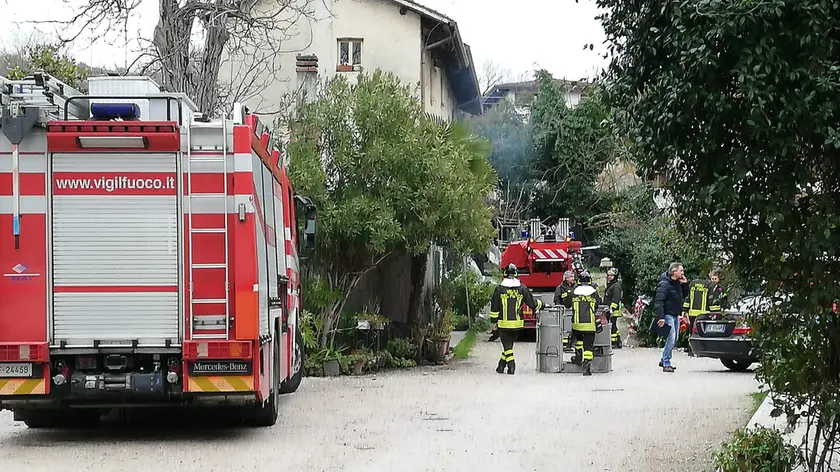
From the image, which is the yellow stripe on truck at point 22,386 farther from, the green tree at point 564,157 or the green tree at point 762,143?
the green tree at point 564,157

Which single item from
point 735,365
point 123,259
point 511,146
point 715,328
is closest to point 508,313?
point 715,328

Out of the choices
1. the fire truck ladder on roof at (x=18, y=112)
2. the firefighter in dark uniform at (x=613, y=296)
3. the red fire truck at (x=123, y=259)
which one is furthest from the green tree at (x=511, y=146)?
the fire truck ladder on roof at (x=18, y=112)

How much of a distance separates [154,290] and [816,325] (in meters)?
5.94

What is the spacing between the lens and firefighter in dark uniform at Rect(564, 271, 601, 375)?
18234 millimetres

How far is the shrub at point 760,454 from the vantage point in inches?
298

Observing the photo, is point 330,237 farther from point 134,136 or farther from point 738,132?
point 738,132

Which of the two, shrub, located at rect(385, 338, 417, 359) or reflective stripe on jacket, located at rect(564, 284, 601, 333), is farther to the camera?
shrub, located at rect(385, 338, 417, 359)

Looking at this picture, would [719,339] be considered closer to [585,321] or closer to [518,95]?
[585,321]

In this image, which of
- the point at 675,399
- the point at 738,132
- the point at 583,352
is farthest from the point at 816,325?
the point at 583,352

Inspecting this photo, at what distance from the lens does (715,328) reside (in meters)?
18.4

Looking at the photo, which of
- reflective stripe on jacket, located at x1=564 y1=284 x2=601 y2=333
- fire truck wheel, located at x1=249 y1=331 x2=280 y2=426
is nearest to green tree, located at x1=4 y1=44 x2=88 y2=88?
reflective stripe on jacket, located at x1=564 y1=284 x2=601 y2=333

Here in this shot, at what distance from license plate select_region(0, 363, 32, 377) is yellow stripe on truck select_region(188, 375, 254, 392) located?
1426mm

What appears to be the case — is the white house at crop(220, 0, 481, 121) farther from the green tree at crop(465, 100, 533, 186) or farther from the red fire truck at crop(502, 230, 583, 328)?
the green tree at crop(465, 100, 533, 186)

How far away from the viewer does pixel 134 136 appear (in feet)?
34.3
